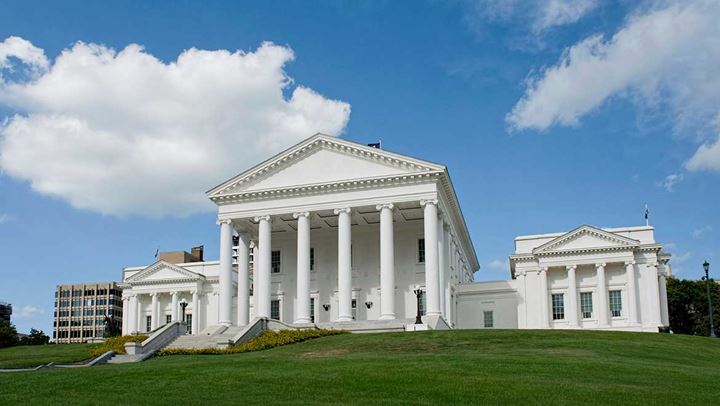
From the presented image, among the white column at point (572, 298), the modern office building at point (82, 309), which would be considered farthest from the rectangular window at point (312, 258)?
the modern office building at point (82, 309)

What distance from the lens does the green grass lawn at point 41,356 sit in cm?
3948

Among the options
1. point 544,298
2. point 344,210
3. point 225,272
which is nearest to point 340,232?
point 344,210

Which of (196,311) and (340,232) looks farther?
(196,311)

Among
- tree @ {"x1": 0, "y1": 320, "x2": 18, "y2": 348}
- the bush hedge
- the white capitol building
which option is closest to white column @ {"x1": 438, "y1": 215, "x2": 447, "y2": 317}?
the white capitol building

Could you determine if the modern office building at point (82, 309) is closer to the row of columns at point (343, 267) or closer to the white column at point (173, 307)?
the white column at point (173, 307)

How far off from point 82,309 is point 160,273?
356 ft

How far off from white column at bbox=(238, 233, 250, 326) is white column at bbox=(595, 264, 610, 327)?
92.0 ft

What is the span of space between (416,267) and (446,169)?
33.4 ft

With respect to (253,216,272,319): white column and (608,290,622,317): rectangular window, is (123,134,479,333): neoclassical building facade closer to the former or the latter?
(253,216,272,319): white column

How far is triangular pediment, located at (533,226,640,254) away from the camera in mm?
62812

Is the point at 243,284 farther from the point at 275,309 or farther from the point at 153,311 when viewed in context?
the point at 153,311

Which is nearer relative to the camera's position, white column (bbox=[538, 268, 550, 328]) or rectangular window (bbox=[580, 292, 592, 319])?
rectangular window (bbox=[580, 292, 592, 319])

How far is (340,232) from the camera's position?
185 feet

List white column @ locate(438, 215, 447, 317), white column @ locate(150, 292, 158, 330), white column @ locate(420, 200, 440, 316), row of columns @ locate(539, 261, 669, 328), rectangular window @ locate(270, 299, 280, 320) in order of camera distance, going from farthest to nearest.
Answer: white column @ locate(150, 292, 158, 330) < rectangular window @ locate(270, 299, 280, 320) < row of columns @ locate(539, 261, 669, 328) < white column @ locate(438, 215, 447, 317) < white column @ locate(420, 200, 440, 316)
